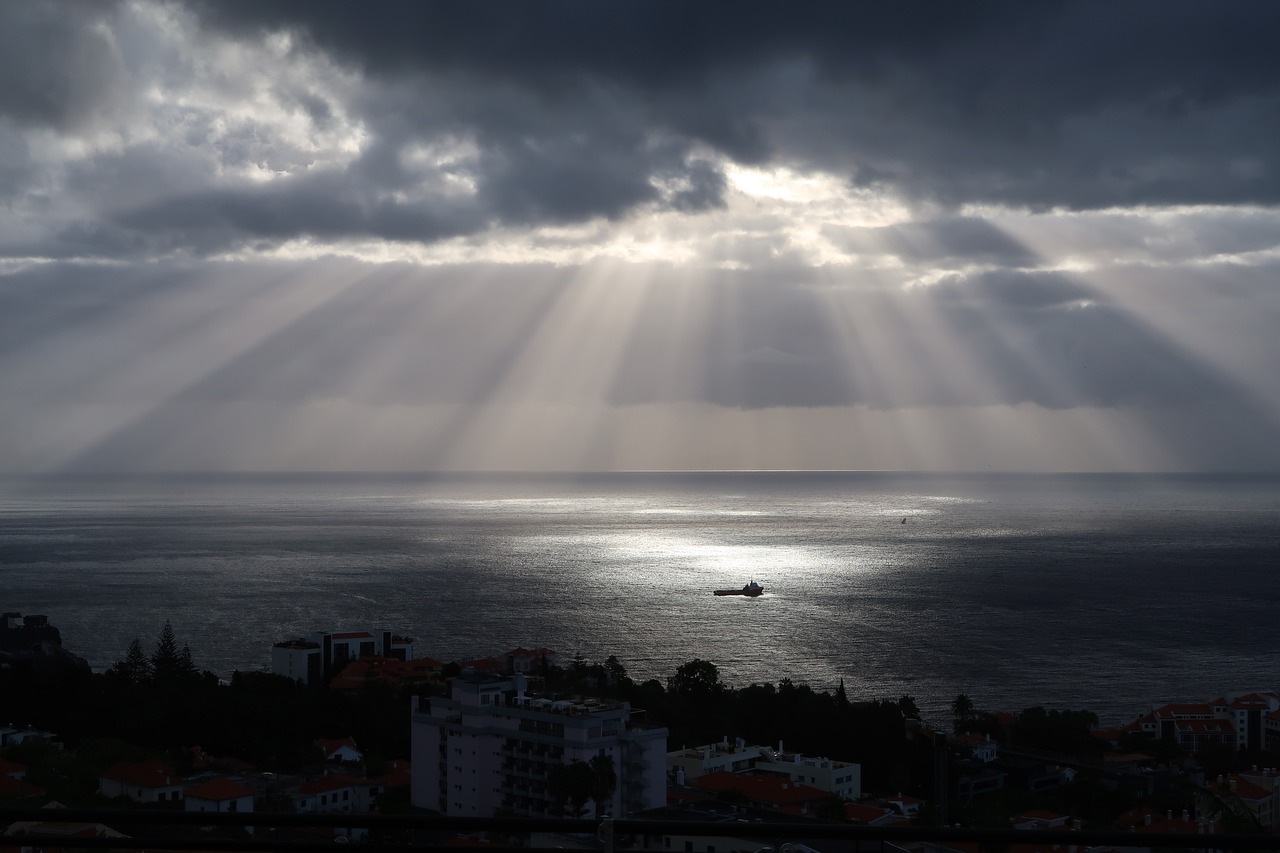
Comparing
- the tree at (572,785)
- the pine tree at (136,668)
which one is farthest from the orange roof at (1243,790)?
the pine tree at (136,668)

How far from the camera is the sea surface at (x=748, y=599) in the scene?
93.4 feet

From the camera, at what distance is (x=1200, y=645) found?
32.3 meters

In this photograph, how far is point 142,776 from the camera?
12.6 metres

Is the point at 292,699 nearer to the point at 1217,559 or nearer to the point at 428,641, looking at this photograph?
the point at 428,641

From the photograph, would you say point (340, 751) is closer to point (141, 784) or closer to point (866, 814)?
point (141, 784)

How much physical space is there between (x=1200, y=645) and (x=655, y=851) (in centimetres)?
3492

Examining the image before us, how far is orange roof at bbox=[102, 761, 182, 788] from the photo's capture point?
40.9 feet

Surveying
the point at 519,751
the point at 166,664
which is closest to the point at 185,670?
the point at 166,664

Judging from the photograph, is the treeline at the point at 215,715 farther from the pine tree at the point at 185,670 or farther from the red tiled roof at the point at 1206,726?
the red tiled roof at the point at 1206,726

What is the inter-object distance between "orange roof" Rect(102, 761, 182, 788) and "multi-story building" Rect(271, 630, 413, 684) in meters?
12.4

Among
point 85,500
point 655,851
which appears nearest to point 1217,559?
point 655,851

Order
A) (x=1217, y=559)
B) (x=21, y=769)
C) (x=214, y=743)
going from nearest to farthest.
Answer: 1. (x=21, y=769)
2. (x=214, y=743)
3. (x=1217, y=559)

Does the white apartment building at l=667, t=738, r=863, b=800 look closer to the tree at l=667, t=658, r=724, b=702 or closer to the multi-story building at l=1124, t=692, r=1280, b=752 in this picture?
the tree at l=667, t=658, r=724, b=702

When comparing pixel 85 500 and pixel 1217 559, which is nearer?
pixel 1217 559
